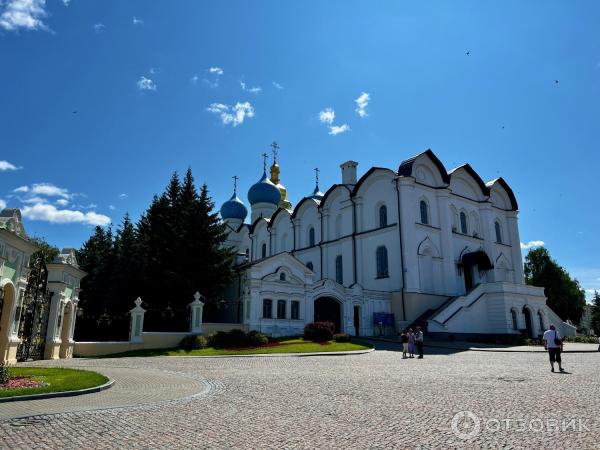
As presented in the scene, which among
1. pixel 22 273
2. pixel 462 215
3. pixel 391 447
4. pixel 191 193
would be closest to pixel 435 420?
pixel 391 447

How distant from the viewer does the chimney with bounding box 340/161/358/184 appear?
40812mm

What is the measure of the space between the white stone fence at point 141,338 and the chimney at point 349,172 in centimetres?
1872

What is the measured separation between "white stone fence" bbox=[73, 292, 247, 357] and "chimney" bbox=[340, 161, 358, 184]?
18.7 metres

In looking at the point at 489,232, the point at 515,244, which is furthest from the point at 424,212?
the point at 515,244

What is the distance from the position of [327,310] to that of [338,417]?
25984mm

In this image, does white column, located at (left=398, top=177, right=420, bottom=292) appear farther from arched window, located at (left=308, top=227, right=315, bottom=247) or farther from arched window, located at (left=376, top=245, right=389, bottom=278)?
arched window, located at (left=308, top=227, right=315, bottom=247)

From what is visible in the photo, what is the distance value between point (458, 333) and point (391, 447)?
89.7ft

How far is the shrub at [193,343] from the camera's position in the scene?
947 inches

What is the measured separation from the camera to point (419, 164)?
37062 mm

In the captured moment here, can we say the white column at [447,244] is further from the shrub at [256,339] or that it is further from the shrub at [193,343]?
the shrub at [193,343]

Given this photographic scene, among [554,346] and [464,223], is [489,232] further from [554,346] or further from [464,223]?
[554,346]

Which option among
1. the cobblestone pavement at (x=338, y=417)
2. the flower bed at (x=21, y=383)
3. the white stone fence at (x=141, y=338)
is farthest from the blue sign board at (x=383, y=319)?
the flower bed at (x=21, y=383)

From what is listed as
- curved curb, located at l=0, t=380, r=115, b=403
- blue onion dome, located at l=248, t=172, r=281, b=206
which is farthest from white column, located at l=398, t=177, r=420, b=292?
curved curb, located at l=0, t=380, r=115, b=403

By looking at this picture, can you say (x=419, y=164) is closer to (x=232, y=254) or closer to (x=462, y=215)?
(x=462, y=215)
